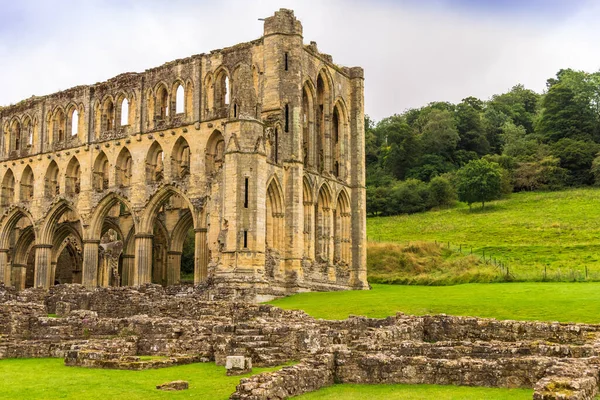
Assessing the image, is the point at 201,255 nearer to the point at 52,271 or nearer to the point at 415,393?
the point at 52,271

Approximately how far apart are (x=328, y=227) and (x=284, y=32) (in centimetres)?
1244

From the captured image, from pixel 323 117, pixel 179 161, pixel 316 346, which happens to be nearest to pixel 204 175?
pixel 179 161

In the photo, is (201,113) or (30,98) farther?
(30,98)

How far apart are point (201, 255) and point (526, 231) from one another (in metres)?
30.3

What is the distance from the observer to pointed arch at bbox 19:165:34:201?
55.4 m

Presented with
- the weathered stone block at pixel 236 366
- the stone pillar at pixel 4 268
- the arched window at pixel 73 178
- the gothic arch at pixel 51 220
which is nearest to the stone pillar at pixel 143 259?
the gothic arch at pixel 51 220

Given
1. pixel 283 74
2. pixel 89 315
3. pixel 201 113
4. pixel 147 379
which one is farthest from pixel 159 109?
pixel 147 379

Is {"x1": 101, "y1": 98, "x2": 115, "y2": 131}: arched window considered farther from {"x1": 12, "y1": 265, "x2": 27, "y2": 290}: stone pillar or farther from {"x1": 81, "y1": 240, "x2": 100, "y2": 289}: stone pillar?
{"x1": 12, "y1": 265, "x2": 27, "y2": 290}: stone pillar

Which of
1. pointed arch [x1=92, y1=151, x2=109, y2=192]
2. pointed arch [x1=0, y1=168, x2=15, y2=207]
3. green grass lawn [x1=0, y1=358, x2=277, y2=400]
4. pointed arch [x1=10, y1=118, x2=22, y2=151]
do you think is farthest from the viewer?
pointed arch [x1=10, y1=118, x2=22, y2=151]

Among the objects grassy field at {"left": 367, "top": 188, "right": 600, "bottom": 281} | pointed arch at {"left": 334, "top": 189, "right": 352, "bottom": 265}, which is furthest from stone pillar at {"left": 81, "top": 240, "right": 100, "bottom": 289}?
grassy field at {"left": 367, "top": 188, "right": 600, "bottom": 281}

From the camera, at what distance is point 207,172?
45469 millimetres

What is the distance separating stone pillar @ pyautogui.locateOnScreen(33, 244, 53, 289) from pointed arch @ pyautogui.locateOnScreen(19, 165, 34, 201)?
449 centimetres

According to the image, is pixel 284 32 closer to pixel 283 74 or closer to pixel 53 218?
pixel 283 74

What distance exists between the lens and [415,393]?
14383 millimetres
